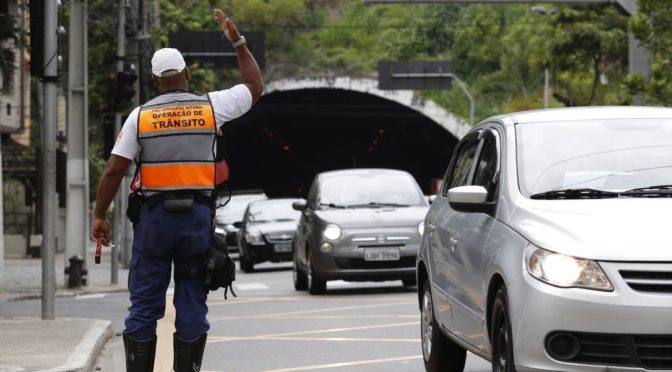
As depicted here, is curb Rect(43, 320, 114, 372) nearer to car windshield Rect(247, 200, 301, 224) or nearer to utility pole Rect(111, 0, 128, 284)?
utility pole Rect(111, 0, 128, 284)

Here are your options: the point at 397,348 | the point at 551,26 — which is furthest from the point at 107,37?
the point at 397,348

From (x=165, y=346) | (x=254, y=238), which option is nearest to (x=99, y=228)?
(x=165, y=346)

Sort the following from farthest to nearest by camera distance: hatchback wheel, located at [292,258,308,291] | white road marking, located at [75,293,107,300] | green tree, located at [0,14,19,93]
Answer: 1. hatchback wheel, located at [292,258,308,291]
2. white road marking, located at [75,293,107,300]
3. green tree, located at [0,14,19,93]

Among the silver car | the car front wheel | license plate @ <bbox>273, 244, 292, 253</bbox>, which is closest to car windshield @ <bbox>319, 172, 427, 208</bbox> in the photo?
license plate @ <bbox>273, 244, 292, 253</bbox>

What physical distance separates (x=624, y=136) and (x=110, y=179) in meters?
2.83

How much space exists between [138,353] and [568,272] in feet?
7.89

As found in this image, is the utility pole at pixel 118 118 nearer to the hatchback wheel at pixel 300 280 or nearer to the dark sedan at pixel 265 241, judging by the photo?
the dark sedan at pixel 265 241

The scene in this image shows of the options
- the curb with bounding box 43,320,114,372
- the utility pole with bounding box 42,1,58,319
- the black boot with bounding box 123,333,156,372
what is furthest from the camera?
the utility pole with bounding box 42,1,58,319

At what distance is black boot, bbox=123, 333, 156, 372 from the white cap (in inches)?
54.8

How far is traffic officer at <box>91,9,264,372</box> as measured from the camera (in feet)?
27.3

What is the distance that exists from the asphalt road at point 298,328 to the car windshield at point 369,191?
117 cm

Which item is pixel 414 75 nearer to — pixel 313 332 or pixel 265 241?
pixel 265 241

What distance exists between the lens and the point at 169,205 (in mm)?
8266

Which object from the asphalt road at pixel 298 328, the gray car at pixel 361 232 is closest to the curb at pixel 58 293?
the asphalt road at pixel 298 328
